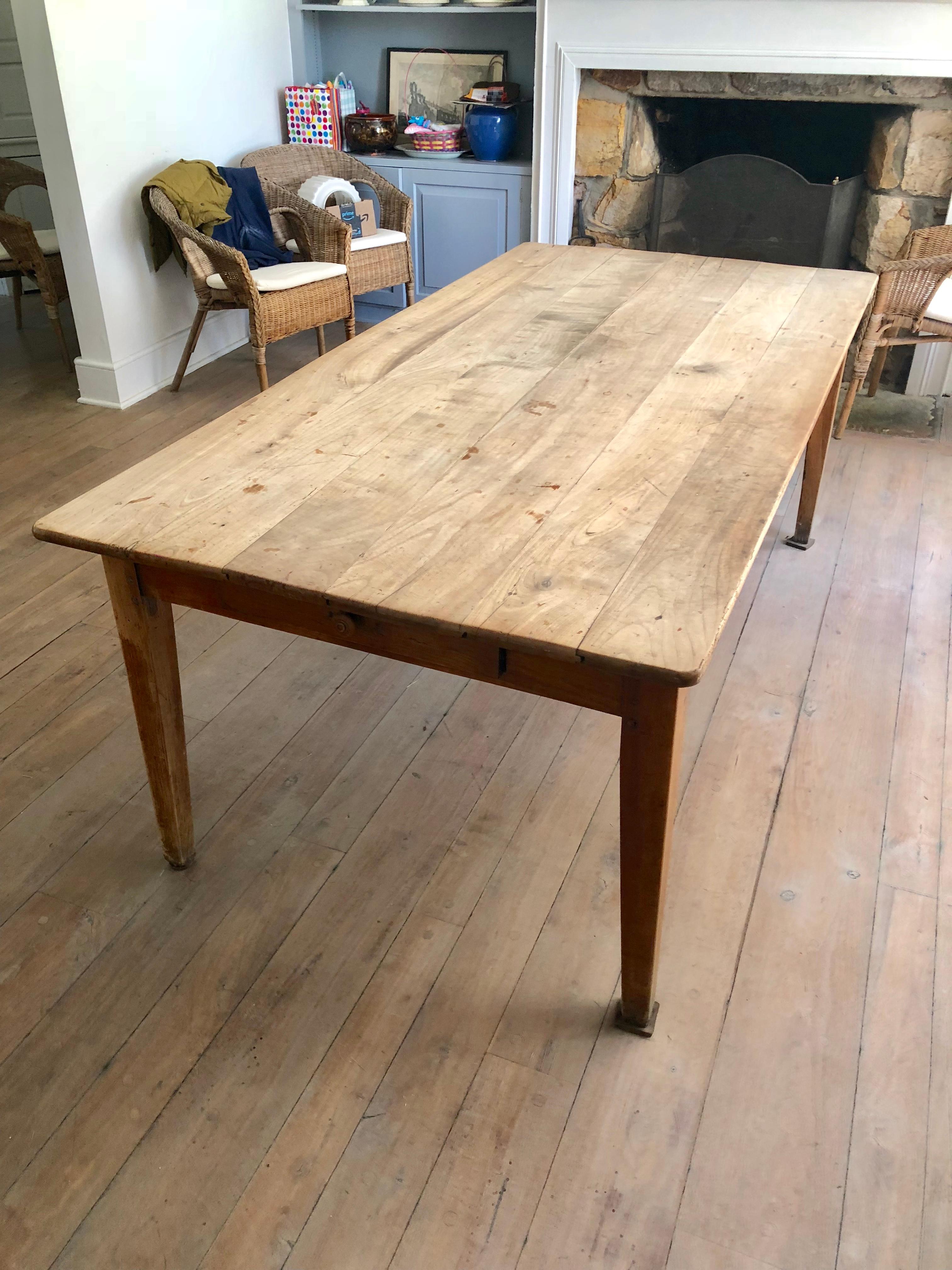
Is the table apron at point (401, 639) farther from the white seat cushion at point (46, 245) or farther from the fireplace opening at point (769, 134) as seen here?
the fireplace opening at point (769, 134)

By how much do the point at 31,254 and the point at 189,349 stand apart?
684mm

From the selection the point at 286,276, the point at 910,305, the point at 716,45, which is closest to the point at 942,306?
the point at 910,305

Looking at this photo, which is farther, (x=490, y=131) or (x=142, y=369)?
(x=490, y=131)

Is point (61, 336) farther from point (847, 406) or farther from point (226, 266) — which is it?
point (847, 406)

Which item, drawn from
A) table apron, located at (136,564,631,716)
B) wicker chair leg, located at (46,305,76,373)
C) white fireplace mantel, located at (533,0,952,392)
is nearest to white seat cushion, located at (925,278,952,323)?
white fireplace mantel, located at (533,0,952,392)

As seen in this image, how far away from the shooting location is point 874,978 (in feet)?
4.98

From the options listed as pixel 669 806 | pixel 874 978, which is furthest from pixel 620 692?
pixel 874 978

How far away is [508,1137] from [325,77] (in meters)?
4.67

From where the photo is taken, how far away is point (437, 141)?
163 inches

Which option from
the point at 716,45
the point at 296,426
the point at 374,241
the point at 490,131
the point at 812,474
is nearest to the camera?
the point at 296,426

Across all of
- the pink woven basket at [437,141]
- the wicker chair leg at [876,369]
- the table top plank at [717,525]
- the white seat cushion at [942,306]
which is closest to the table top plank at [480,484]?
the table top plank at [717,525]

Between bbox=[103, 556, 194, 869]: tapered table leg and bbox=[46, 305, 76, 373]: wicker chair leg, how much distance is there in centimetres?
266

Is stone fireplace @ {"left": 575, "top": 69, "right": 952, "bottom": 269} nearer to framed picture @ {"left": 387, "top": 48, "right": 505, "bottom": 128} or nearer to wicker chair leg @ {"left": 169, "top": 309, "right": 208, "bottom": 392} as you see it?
framed picture @ {"left": 387, "top": 48, "right": 505, "bottom": 128}

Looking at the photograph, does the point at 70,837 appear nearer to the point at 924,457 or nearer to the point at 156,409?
the point at 156,409
